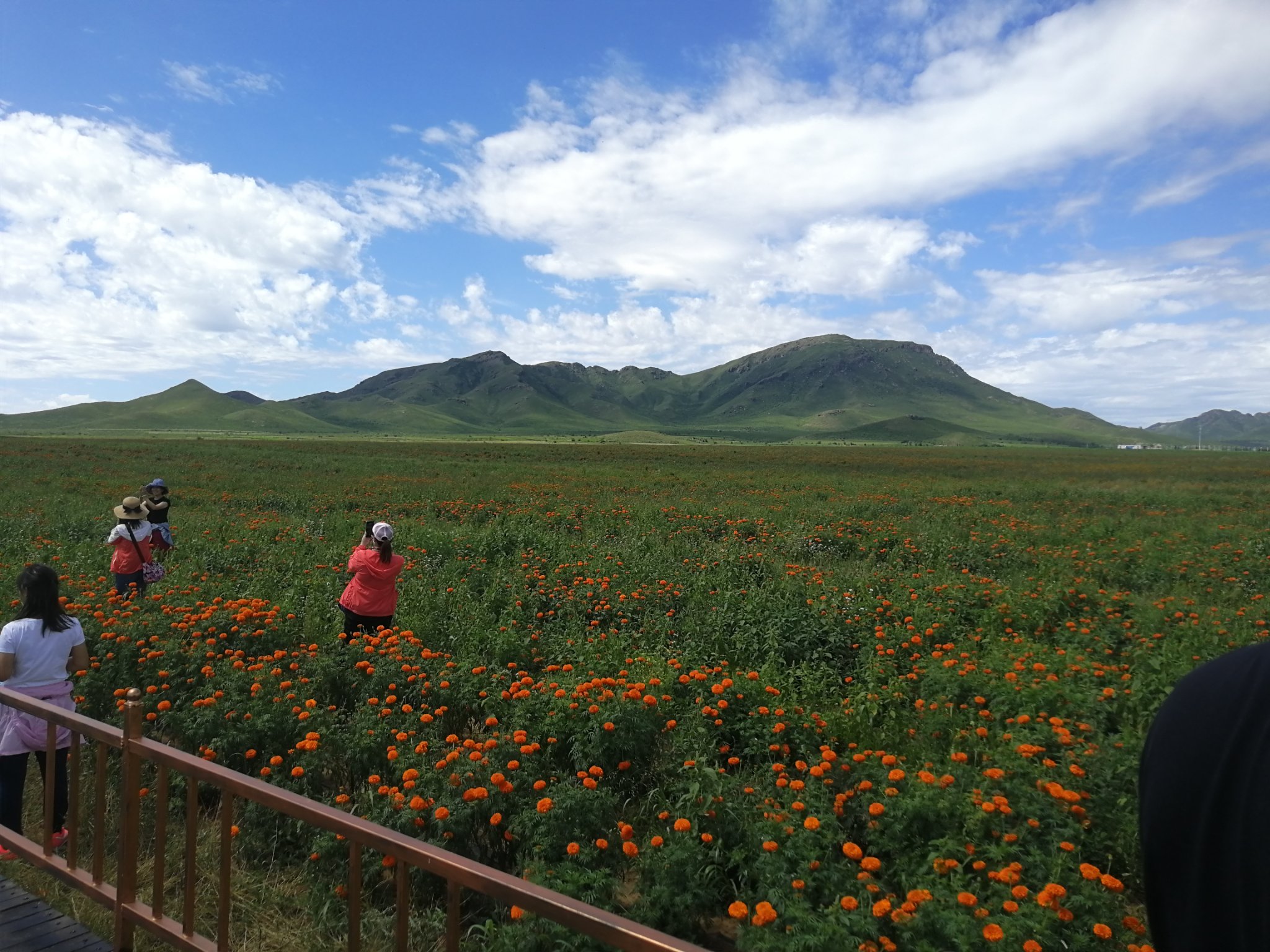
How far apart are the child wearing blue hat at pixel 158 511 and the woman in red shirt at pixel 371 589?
4089mm

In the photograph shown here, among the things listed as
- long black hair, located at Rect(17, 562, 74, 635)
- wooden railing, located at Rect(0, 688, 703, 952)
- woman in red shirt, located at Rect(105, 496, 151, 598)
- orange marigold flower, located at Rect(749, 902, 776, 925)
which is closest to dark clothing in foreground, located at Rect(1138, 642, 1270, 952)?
Result: wooden railing, located at Rect(0, 688, 703, 952)

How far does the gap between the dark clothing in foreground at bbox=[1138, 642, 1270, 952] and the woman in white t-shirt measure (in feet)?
17.9

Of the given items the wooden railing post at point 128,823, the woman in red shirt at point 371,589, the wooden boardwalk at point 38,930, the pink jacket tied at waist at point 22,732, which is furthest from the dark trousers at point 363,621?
the wooden railing post at point 128,823

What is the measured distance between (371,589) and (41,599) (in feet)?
9.21

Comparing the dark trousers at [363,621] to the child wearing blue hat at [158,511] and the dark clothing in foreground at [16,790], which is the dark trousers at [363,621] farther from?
the child wearing blue hat at [158,511]

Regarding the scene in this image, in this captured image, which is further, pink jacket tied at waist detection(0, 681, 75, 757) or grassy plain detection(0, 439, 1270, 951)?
pink jacket tied at waist detection(0, 681, 75, 757)

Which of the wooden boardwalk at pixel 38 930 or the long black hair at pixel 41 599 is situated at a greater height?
the long black hair at pixel 41 599

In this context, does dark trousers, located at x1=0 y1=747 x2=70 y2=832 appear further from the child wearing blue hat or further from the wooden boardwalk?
the child wearing blue hat

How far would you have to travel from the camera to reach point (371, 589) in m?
7.15

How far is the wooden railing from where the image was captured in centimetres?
211

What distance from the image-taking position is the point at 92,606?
7223mm

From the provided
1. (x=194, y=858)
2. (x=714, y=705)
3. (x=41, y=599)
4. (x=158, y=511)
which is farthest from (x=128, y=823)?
(x=158, y=511)

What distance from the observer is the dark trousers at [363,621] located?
23.4ft

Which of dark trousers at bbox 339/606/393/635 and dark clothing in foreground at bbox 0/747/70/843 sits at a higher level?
dark trousers at bbox 339/606/393/635
